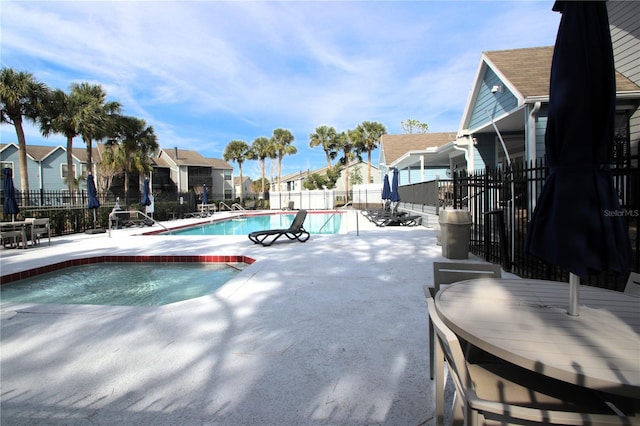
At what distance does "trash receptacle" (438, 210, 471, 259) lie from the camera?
21.2 feet

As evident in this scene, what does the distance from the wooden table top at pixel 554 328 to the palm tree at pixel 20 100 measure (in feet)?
66.4

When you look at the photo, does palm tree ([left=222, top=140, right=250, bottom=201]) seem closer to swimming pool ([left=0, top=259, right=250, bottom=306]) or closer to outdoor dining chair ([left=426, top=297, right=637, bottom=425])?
swimming pool ([left=0, top=259, right=250, bottom=306])

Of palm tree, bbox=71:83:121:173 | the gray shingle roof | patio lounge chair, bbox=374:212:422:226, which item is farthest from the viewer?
palm tree, bbox=71:83:121:173

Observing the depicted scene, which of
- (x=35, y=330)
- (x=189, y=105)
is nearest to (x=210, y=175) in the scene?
(x=189, y=105)

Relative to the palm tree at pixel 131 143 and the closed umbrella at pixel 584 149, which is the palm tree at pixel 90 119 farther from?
the closed umbrella at pixel 584 149

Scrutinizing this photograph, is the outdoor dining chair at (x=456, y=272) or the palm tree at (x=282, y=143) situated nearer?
the outdoor dining chair at (x=456, y=272)

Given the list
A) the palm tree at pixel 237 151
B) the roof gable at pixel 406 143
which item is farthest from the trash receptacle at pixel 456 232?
the palm tree at pixel 237 151

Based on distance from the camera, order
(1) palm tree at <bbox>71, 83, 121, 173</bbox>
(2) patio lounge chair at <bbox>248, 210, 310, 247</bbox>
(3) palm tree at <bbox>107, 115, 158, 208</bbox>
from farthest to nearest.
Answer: (3) palm tree at <bbox>107, 115, 158, 208</bbox>, (1) palm tree at <bbox>71, 83, 121, 173</bbox>, (2) patio lounge chair at <bbox>248, 210, 310, 247</bbox>

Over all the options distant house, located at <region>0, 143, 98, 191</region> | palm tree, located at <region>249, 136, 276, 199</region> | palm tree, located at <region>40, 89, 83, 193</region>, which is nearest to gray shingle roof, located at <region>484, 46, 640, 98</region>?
palm tree, located at <region>40, 89, 83, 193</region>

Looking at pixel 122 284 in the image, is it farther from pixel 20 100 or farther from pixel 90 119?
pixel 90 119

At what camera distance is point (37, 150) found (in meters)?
32.1

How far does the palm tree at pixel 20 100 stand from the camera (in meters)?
16.2

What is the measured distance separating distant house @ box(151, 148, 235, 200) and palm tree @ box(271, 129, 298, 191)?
7442 mm

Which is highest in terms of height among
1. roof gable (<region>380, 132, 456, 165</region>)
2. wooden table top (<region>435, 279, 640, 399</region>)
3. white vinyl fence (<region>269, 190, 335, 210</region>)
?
roof gable (<region>380, 132, 456, 165</region>)
